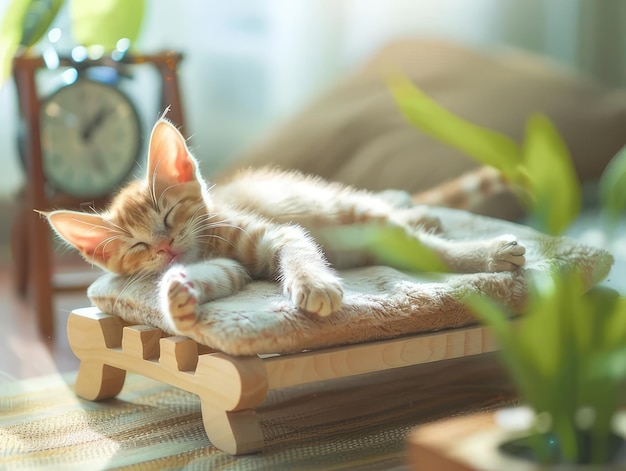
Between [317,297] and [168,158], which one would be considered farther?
[168,158]

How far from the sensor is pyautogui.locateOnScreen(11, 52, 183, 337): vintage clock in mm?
2123

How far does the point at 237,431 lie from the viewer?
127 centimetres

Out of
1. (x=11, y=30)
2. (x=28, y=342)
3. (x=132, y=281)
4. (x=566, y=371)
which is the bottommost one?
(x=28, y=342)

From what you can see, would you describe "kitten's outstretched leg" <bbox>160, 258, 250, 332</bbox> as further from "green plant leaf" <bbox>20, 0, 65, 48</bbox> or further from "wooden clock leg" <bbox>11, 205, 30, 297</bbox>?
"wooden clock leg" <bbox>11, 205, 30, 297</bbox>

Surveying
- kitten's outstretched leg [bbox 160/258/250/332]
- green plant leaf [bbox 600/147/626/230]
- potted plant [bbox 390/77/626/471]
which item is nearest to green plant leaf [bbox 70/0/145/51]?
kitten's outstretched leg [bbox 160/258/250/332]

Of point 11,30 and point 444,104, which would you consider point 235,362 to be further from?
point 444,104

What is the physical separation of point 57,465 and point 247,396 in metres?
0.35

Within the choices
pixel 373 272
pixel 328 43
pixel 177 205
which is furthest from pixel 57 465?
pixel 328 43

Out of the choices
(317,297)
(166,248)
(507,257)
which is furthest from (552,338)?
(166,248)

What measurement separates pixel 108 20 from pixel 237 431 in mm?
1230

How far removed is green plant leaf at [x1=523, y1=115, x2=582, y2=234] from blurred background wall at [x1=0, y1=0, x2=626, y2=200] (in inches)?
97.4

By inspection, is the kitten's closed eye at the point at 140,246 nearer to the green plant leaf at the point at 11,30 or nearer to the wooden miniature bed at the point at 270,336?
the wooden miniature bed at the point at 270,336

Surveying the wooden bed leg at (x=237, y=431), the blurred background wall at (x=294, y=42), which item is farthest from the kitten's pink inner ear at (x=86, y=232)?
the blurred background wall at (x=294, y=42)

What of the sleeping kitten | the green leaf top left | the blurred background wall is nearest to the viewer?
the sleeping kitten
